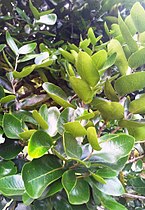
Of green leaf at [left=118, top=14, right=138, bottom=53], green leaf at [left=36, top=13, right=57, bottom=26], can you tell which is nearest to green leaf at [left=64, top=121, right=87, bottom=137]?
green leaf at [left=118, top=14, right=138, bottom=53]

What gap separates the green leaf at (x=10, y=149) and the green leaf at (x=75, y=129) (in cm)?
15

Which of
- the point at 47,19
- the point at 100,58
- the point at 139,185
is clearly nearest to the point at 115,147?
the point at 100,58

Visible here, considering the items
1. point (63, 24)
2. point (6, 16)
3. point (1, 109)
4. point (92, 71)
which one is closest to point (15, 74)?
point (1, 109)

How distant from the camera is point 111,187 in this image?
0.43 m

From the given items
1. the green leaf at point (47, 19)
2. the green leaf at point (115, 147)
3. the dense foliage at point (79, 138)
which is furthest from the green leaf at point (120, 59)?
the green leaf at point (47, 19)

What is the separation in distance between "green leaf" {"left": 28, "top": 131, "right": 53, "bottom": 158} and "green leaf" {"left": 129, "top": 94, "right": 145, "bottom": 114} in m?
0.16

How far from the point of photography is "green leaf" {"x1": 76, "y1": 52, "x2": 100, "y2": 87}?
429 mm

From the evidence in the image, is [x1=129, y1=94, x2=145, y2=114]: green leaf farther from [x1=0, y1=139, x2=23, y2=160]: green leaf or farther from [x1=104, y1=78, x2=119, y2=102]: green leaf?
[x1=0, y1=139, x2=23, y2=160]: green leaf

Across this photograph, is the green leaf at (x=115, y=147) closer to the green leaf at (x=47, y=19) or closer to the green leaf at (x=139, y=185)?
the green leaf at (x=139, y=185)

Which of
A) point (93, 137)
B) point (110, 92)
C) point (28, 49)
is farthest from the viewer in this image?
point (28, 49)

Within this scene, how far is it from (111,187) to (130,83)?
177 millimetres

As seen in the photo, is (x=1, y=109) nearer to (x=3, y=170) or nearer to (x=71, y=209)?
(x=3, y=170)

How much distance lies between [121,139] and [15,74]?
0.84 ft

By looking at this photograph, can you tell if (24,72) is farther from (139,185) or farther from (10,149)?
(139,185)
